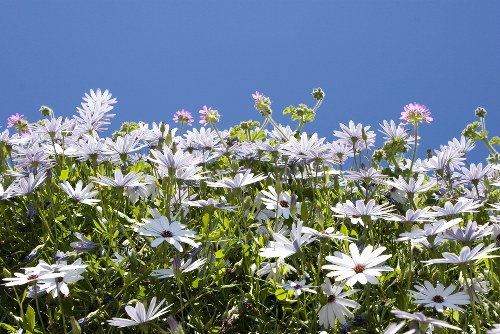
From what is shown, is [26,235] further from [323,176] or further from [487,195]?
[487,195]

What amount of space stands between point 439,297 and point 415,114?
1.16 metres

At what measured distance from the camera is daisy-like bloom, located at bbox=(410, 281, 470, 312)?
169 centimetres

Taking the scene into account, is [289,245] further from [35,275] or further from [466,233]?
[35,275]

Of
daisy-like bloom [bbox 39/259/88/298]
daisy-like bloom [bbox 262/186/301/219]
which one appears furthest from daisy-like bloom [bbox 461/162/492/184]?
daisy-like bloom [bbox 39/259/88/298]

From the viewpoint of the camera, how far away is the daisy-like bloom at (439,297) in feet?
5.54

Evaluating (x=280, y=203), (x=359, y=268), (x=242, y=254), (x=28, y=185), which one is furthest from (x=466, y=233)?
(x=28, y=185)

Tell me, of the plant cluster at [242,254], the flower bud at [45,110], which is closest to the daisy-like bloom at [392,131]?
the plant cluster at [242,254]

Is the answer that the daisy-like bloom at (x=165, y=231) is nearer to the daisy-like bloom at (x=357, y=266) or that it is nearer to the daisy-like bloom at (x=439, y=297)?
the daisy-like bloom at (x=357, y=266)

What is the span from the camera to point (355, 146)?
3.03 m

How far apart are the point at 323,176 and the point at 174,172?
108cm

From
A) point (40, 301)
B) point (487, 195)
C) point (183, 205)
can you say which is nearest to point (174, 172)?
point (183, 205)

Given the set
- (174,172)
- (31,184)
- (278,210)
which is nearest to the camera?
(174,172)

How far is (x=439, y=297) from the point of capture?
1737 millimetres

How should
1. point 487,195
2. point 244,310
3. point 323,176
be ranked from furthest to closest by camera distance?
1. point 323,176
2. point 487,195
3. point 244,310
